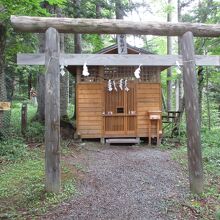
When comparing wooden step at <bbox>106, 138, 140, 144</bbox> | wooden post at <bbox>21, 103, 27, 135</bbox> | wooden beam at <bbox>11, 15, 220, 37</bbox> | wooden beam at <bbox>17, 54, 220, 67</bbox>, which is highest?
wooden beam at <bbox>11, 15, 220, 37</bbox>

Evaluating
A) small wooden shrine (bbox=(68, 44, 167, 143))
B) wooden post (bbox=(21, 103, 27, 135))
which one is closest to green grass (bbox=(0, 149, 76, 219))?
wooden post (bbox=(21, 103, 27, 135))

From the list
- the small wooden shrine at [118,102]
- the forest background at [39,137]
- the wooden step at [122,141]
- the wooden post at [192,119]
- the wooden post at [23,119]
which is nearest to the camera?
the forest background at [39,137]

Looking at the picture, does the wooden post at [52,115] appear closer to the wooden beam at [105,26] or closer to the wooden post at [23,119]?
the wooden beam at [105,26]

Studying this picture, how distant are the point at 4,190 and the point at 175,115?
9266mm

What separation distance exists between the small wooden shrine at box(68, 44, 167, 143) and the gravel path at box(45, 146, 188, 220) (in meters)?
2.04

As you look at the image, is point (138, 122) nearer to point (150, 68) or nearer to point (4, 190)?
point (150, 68)

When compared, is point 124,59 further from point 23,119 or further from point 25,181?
point 23,119

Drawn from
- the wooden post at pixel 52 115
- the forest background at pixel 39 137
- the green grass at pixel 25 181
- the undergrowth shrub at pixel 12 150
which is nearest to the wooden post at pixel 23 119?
the forest background at pixel 39 137

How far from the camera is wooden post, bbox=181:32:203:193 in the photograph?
595 centimetres

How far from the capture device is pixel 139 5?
54.6 ft

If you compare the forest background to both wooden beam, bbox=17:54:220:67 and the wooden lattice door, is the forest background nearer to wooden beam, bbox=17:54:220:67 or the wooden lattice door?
the wooden lattice door

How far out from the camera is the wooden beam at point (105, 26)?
5750 millimetres

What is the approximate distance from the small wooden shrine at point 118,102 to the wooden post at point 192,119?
568 centimetres

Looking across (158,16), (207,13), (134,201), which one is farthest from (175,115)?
(158,16)
